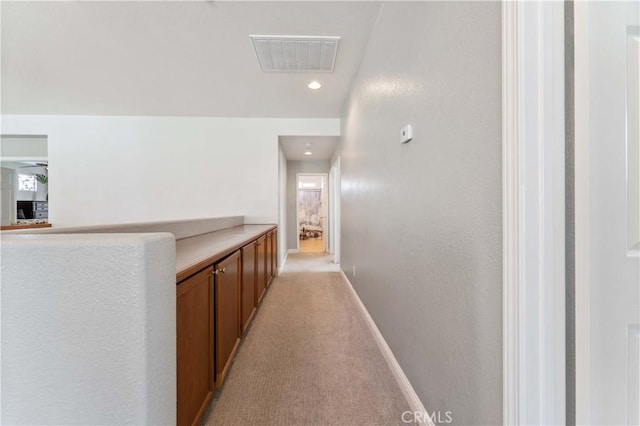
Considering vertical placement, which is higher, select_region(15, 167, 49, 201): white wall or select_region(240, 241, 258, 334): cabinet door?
select_region(15, 167, 49, 201): white wall

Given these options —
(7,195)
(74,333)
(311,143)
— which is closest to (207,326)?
(74,333)

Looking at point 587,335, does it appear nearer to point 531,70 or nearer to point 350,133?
point 531,70

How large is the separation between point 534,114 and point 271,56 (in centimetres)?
247

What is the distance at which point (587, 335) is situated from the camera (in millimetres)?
636

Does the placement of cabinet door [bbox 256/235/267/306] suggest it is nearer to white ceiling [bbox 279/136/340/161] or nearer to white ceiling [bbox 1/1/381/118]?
white ceiling [bbox 1/1/381/118]

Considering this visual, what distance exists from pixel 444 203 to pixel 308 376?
130 centimetres

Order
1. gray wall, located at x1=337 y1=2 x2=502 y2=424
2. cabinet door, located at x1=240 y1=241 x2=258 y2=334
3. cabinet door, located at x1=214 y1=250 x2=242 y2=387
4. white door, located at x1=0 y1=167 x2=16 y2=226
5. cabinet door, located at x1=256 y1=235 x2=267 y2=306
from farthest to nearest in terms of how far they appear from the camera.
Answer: white door, located at x1=0 y1=167 x2=16 y2=226
cabinet door, located at x1=256 y1=235 x2=267 y2=306
cabinet door, located at x1=240 y1=241 x2=258 y2=334
cabinet door, located at x1=214 y1=250 x2=242 y2=387
gray wall, located at x1=337 y1=2 x2=502 y2=424

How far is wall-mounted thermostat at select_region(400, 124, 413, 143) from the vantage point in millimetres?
1308

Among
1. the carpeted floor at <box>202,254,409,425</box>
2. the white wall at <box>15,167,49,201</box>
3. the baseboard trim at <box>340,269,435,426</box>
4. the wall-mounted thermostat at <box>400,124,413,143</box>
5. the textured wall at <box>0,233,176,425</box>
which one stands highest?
the white wall at <box>15,167,49,201</box>

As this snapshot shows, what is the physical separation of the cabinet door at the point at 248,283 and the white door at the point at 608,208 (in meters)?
1.79

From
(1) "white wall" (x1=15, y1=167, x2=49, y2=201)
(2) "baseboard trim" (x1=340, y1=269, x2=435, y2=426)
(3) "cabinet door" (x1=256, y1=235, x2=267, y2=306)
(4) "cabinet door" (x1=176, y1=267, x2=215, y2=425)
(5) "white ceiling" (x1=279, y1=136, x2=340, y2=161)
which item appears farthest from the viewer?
(1) "white wall" (x1=15, y1=167, x2=49, y2=201)

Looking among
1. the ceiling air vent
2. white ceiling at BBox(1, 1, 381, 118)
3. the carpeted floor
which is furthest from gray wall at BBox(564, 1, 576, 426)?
the ceiling air vent

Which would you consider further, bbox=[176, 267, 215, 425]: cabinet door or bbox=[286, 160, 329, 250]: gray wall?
bbox=[286, 160, 329, 250]: gray wall

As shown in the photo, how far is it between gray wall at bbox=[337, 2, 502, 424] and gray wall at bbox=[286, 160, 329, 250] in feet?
15.2
